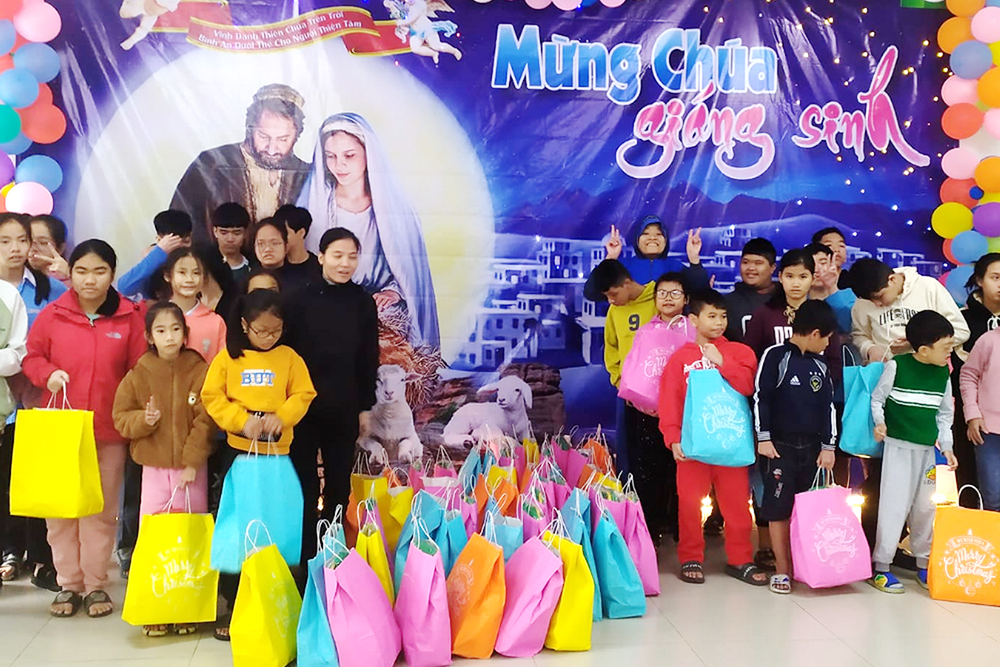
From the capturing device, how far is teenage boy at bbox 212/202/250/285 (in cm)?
408

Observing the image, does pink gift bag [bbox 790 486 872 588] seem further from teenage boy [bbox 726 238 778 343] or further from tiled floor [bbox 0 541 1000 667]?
teenage boy [bbox 726 238 778 343]

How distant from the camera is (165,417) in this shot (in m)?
3.18

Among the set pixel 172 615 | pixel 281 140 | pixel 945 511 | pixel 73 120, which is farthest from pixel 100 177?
pixel 945 511

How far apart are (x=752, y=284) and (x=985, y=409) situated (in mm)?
1069

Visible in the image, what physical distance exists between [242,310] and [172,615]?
1024mm

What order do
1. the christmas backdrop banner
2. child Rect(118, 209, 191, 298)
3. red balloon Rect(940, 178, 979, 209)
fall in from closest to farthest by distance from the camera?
child Rect(118, 209, 191, 298), the christmas backdrop banner, red balloon Rect(940, 178, 979, 209)

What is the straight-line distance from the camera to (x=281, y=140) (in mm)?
4215

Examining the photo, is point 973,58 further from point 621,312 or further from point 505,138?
point 505,138

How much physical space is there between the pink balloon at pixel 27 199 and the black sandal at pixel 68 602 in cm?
165

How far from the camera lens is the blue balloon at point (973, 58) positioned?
430 cm

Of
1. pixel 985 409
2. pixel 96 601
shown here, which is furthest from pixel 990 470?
pixel 96 601

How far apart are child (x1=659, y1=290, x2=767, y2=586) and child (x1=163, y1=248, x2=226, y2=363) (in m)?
1.77

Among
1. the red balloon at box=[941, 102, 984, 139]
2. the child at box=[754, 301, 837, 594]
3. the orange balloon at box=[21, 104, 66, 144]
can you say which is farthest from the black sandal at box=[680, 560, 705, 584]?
the orange balloon at box=[21, 104, 66, 144]

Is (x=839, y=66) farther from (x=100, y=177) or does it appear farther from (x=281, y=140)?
(x=100, y=177)
